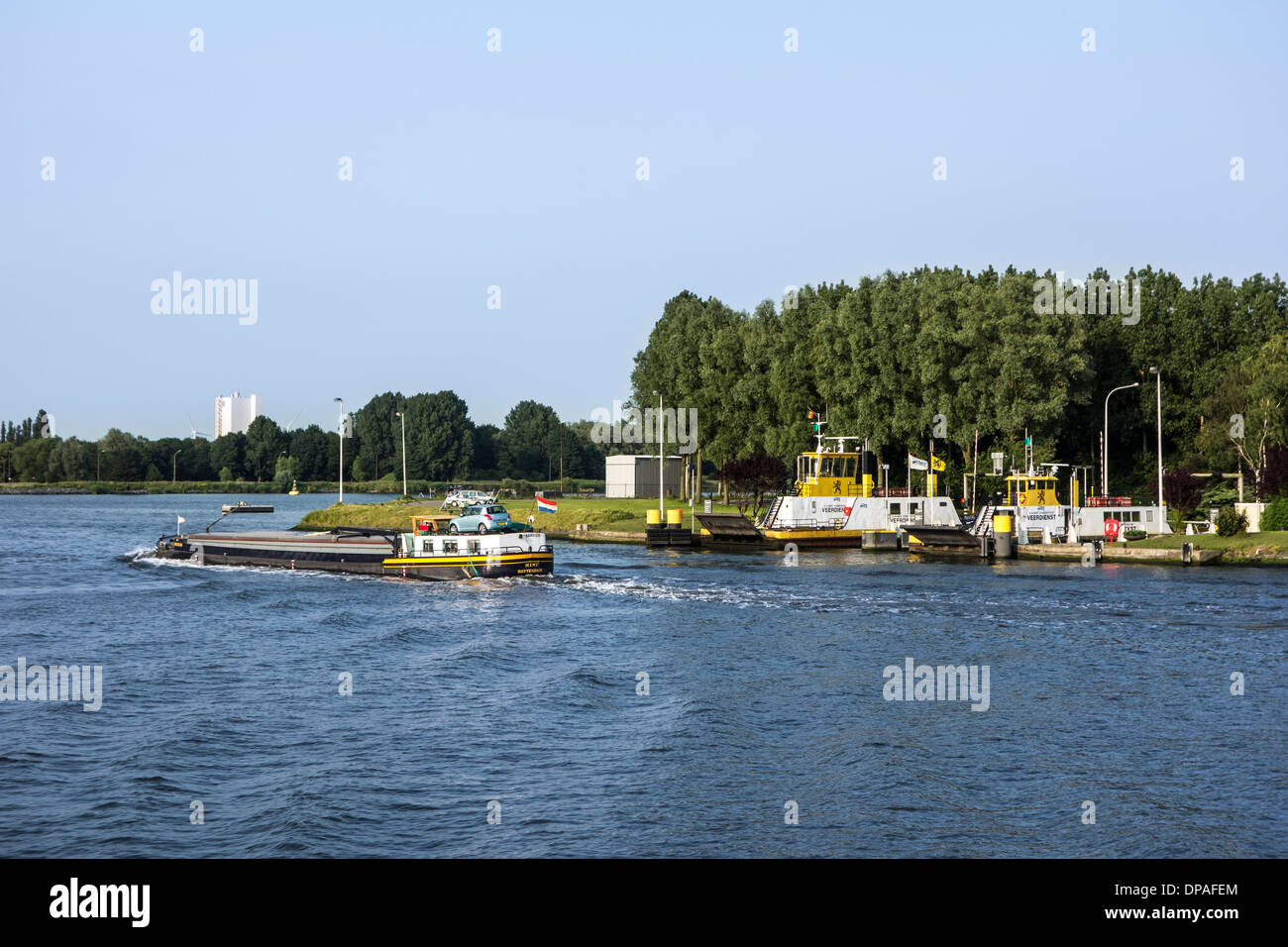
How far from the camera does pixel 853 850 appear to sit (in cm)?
1559

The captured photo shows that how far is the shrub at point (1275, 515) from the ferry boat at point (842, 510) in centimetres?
1757

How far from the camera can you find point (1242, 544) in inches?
2245

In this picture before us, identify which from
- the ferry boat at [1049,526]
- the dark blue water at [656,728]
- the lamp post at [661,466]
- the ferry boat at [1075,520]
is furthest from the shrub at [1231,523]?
the lamp post at [661,466]

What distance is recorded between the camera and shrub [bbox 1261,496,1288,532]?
60.7m

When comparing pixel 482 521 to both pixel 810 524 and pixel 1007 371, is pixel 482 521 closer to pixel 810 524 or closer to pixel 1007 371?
pixel 810 524

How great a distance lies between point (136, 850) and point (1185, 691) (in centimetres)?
2336

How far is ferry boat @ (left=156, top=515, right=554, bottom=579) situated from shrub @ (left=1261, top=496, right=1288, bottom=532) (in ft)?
134

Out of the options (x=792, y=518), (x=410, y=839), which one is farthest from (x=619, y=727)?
(x=792, y=518)

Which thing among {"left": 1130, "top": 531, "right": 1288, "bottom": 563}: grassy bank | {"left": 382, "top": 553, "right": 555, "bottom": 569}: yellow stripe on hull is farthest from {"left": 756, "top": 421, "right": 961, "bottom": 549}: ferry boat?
{"left": 382, "top": 553, "right": 555, "bottom": 569}: yellow stripe on hull

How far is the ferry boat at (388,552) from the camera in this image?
176 ft

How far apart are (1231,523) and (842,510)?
23832mm

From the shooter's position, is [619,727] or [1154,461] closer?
[619,727]

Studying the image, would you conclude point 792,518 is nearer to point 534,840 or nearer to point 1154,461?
point 1154,461

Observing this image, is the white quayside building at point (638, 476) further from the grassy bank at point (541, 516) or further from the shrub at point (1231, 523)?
the shrub at point (1231, 523)
